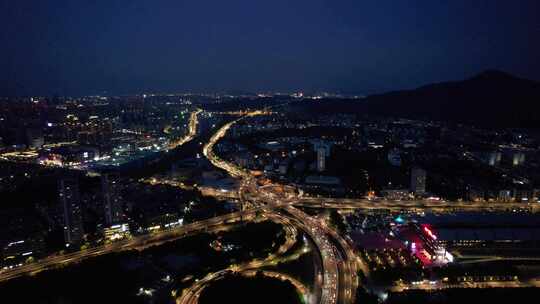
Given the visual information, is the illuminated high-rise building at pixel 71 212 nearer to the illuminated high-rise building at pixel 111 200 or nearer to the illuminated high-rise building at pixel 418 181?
the illuminated high-rise building at pixel 111 200

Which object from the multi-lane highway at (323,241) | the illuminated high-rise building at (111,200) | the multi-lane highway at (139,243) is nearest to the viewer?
the multi-lane highway at (323,241)

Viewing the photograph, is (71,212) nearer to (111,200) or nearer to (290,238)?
(111,200)

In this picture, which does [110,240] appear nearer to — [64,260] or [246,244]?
[64,260]

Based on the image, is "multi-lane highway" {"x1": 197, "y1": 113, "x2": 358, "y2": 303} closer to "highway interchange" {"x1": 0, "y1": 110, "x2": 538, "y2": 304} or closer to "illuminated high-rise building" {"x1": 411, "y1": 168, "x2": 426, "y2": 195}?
"highway interchange" {"x1": 0, "y1": 110, "x2": 538, "y2": 304}

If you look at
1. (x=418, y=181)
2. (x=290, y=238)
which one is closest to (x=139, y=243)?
(x=290, y=238)

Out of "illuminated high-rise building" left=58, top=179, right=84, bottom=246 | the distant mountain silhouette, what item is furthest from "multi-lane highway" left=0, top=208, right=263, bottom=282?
the distant mountain silhouette

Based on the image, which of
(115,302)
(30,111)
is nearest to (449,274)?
(115,302)

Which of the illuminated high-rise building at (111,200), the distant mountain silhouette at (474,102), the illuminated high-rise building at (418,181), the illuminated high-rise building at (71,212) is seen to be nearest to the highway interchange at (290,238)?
the illuminated high-rise building at (71,212)

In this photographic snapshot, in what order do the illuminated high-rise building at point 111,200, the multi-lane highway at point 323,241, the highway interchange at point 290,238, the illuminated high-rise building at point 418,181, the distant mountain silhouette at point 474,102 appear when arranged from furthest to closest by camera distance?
the distant mountain silhouette at point 474,102
the illuminated high-rise building at point 418,181
the illuminated high-rise building at point 111,200
the highway interchange at point 290,238
the multi-lane highway at point 323,241

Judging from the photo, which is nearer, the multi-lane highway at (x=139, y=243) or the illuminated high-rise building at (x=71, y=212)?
the multi-lane highway at (x=139, y=243)
